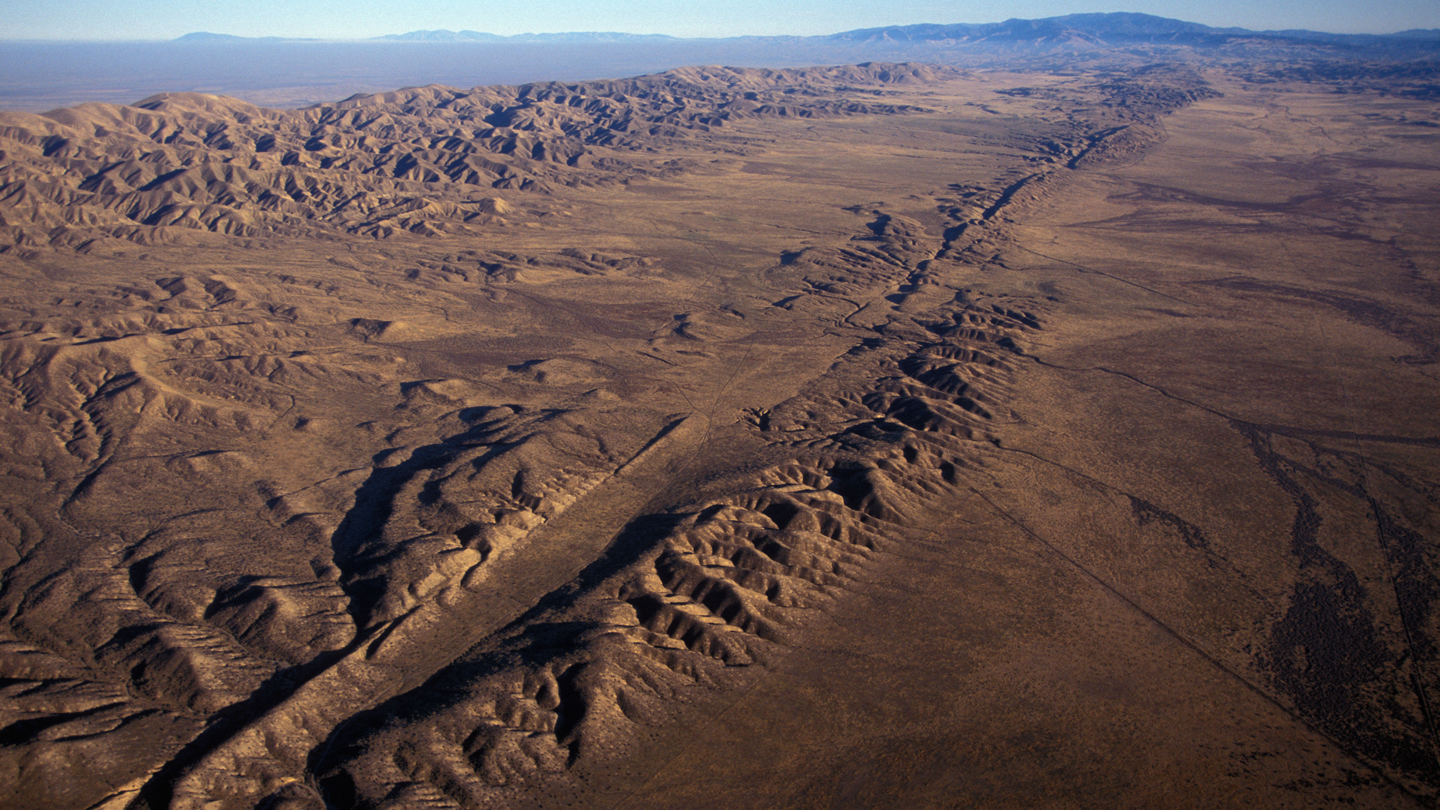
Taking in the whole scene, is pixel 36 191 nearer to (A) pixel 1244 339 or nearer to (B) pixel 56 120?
(B) pixel 56 120

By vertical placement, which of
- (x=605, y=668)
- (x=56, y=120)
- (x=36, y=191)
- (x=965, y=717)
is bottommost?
(x=965, y=717)

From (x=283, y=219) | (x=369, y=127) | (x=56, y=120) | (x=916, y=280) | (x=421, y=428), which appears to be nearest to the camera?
(x=421, y=428)

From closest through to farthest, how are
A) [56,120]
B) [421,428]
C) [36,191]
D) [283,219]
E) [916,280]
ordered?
[421,428] < [916,280] < [36,191] < [283,219] < [56,120]

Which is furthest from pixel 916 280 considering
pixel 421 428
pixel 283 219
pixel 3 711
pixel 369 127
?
pixel 369 127

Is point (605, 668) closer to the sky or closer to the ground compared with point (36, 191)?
closer to the ground

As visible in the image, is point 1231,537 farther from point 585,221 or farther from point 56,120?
point 56,120

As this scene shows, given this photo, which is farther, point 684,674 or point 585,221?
point 585,221
